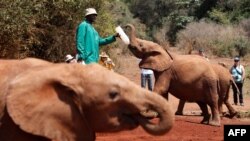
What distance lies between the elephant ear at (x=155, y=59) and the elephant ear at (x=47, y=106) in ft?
26.3

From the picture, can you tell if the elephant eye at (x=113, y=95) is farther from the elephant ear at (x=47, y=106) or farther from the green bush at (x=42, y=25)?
the green bush at (x=42, y=25)

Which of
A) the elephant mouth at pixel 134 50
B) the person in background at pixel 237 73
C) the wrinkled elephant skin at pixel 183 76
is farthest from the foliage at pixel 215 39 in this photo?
the elephant mouth at pixel 134 50

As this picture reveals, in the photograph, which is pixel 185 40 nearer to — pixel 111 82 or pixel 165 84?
pixel 165 84

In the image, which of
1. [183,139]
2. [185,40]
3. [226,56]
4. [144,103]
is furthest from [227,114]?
[185,40]

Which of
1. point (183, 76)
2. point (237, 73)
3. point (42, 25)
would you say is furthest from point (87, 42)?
point (237, 73)

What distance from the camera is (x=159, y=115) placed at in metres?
4.72

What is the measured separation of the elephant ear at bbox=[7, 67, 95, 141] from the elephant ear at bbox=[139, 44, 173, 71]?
26.3ft

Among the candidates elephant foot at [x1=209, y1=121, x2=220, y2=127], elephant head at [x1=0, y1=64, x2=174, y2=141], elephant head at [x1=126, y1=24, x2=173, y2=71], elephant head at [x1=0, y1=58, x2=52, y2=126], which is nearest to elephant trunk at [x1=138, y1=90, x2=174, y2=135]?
elephant head at [x1=0, y1=64, x2=174, y2=141]

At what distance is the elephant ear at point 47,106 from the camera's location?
4543 millimetres

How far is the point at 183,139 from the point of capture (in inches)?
407

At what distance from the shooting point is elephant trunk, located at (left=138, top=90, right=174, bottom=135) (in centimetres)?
468

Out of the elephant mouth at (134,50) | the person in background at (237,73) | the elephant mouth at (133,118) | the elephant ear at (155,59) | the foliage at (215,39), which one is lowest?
the foliage at (215,39)

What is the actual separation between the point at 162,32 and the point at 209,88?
120ft

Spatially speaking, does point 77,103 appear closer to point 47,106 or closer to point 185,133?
point 47,106
